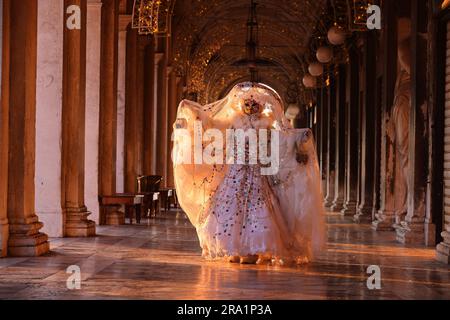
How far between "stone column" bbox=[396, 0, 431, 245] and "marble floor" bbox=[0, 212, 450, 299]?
0.61 meters

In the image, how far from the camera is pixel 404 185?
1739cm

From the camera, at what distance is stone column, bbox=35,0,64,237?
46.4 ft

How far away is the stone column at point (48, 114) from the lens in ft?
46.4

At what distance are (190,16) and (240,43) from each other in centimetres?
1582

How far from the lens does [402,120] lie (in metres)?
16.9

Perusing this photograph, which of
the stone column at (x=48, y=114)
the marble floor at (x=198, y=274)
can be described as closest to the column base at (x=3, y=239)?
the marble floor at (x=198, y=274)

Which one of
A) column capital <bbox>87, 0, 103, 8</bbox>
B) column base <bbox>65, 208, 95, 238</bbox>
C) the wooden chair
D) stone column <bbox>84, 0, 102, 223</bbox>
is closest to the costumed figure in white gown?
column base <bbox>65, 208, 95, 238</bbox>

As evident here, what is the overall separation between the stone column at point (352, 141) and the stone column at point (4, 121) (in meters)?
13.6

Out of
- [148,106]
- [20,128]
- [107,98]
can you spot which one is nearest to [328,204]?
[148,106]

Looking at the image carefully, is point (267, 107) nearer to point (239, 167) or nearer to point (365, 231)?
point (239, 167)

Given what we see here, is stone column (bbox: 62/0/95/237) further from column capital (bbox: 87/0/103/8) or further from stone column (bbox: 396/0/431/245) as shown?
stone column (bbox: 396/0/431/245)

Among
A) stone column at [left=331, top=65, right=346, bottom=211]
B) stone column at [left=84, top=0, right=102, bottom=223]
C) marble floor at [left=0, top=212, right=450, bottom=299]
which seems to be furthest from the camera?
stone column at [left=331, top=65, right=346, bottom=211]

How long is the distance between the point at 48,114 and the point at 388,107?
6500mm
